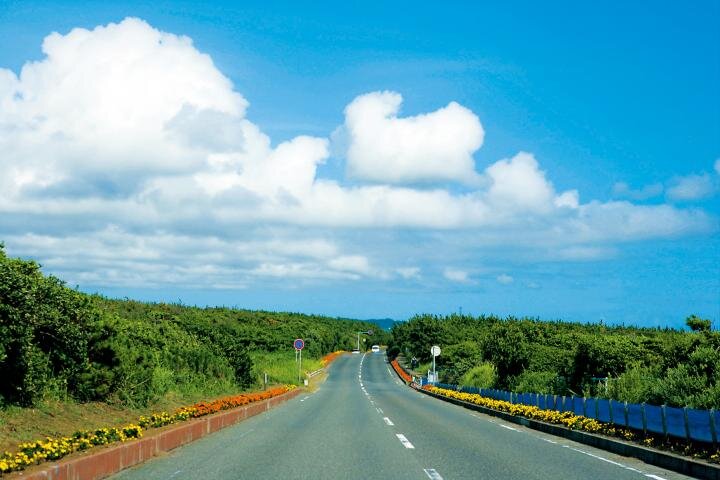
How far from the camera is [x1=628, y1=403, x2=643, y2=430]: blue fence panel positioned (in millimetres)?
14711

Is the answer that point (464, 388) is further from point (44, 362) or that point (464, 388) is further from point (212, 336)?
point (44, 362)

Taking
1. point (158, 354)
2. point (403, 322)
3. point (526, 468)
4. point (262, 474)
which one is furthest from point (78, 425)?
point (403, 322)

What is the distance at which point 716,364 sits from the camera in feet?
53.1

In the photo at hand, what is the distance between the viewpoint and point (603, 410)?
17.0 meters

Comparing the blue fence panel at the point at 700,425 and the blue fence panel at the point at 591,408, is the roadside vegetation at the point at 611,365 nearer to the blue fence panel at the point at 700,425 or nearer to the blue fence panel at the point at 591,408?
the blue fence panel at the point at 591,408

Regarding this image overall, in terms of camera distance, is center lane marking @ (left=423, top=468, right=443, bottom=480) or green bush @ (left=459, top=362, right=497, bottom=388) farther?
green bush @ (left=459, top=362, right=497, bottom=388)

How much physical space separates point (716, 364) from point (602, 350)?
42.2ft

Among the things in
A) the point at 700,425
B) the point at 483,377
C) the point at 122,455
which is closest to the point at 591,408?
the point at 700,425

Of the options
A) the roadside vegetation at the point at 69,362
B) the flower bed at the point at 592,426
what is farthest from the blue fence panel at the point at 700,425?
the roadside vegetation at the point at 69,362

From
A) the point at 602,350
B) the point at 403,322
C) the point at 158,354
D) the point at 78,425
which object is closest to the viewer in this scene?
the point at 78,425

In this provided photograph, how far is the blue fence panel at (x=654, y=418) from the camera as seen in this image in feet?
45.0

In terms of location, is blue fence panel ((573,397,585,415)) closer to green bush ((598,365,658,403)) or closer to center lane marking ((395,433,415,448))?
green bush ((598,365,658,403))

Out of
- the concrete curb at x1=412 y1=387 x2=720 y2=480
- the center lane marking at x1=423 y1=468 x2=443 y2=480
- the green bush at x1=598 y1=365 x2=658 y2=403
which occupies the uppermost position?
the green bush at x1=598 y1=365 x2=658 y2=403

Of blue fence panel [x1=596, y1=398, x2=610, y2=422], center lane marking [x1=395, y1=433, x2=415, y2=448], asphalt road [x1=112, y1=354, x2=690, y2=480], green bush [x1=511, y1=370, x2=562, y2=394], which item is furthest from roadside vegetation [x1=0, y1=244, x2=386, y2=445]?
green bush [x1=511, y1=370, x2=562, y2=394]
